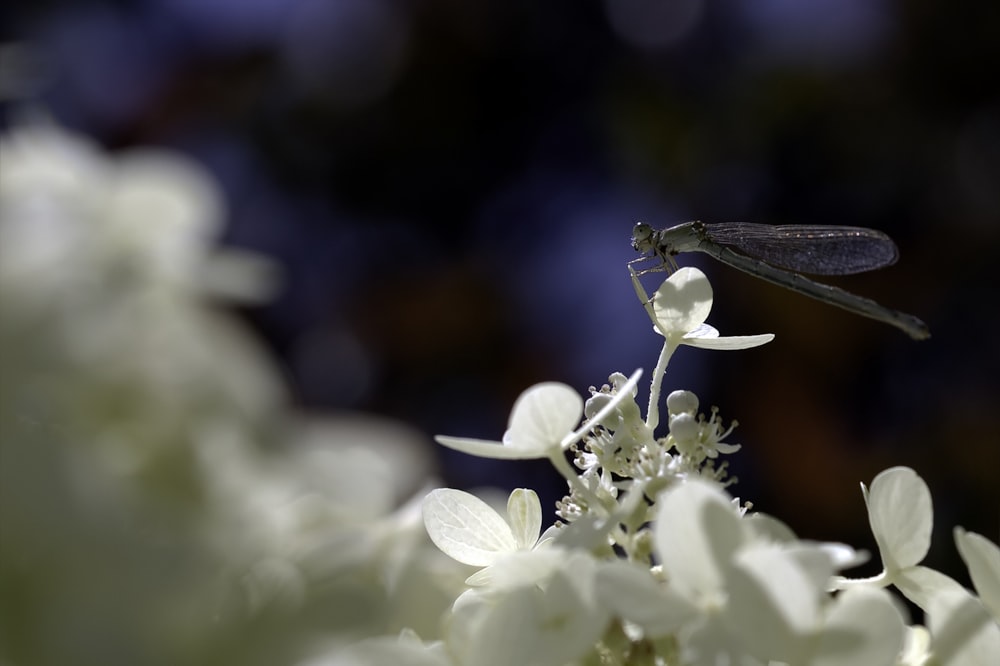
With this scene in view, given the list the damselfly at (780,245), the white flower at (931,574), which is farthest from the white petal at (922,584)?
the damselfly at (780,245)

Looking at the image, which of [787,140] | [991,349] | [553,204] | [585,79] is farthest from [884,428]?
[585,79]

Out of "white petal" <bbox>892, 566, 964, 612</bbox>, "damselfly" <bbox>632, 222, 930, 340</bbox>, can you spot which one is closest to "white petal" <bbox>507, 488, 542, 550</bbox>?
"white petal" <bbox>892, 566, 964, 612</bbox>

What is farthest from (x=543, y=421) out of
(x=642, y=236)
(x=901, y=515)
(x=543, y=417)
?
(x=642, y=236)

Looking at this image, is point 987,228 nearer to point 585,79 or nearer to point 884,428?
point 884,428

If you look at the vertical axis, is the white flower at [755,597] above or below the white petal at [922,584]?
below

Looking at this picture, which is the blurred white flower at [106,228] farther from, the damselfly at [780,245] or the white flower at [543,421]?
the damselfly at [780,245]

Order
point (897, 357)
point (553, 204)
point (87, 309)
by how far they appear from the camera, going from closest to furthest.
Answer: point (87, 309), point (897, 357), point (553, 204)

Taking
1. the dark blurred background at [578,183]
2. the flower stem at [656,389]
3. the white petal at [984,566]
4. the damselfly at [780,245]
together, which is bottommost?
the white petal at [984,566]
